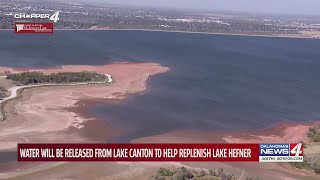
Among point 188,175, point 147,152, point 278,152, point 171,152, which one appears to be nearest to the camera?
point 278,152

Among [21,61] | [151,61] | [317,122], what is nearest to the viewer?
[317,122]

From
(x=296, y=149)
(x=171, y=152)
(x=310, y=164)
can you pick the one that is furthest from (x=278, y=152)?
(x=310, y=164)

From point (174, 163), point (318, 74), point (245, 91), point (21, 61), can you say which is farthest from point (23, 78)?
point (318, 74)

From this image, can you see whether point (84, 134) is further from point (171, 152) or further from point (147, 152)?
point (171, 152)

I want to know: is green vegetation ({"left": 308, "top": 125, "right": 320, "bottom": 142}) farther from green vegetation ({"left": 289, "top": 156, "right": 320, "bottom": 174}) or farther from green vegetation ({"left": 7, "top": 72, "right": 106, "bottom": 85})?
green vegetation ({"left": 7, "top": 72, "right": 106, "bottom": 85})

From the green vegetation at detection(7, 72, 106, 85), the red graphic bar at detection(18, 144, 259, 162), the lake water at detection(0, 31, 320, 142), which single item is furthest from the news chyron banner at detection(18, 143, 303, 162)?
the green vegetation at detection(7, 72, 106, 85)

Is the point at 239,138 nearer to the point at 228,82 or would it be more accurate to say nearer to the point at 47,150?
the point at 47,150
